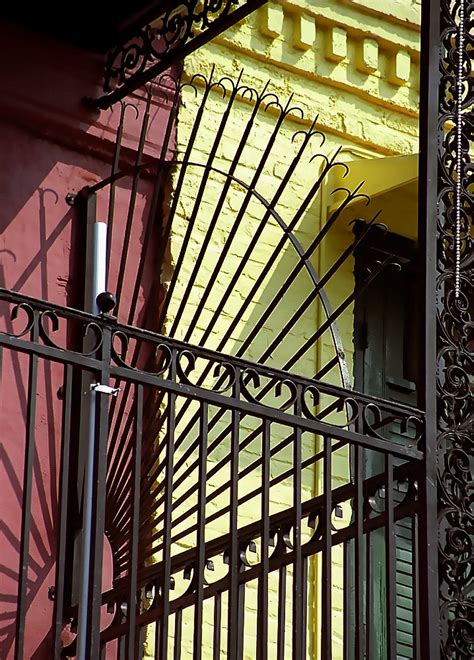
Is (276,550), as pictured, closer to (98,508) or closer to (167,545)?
(167,545)

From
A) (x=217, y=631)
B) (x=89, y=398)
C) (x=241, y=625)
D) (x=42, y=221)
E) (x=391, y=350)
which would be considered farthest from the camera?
(x=391, y=350)

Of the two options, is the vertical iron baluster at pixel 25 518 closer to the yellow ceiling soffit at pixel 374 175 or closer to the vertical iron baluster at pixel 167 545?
the vertical iron baluster at pixel 167 545

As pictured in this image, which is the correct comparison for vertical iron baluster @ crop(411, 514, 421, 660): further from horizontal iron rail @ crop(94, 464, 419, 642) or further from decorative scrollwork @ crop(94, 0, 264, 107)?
decorative scrollwork @ crop(94, 0, 264, 107)

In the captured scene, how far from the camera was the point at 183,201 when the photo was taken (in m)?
7.17

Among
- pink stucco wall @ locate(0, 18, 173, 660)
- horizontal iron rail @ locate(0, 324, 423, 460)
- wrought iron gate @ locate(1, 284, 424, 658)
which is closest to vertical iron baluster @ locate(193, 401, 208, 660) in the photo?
wrought iron gate @ locate(1, 284, 424, 658)

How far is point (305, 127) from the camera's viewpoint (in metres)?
7.70

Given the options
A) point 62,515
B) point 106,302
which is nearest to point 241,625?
point 62,515

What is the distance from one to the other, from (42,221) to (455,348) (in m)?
1.69

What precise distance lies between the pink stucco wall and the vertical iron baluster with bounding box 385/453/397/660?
1.30 meters

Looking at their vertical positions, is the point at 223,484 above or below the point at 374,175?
below

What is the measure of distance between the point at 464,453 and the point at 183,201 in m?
1.83

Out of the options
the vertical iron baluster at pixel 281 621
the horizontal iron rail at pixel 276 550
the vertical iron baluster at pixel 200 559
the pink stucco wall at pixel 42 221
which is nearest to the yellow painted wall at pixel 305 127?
the pink stucco wall at pixel 42 221

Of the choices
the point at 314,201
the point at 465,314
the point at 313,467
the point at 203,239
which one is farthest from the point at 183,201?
the point at 465,314

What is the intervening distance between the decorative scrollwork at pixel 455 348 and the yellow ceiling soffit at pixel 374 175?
0.99m
